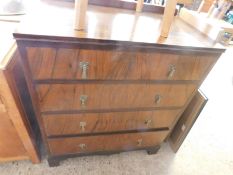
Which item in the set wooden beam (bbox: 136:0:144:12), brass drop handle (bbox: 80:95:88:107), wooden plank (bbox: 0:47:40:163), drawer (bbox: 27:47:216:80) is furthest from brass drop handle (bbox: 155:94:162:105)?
wooden plank (bbox: 0:47:40:163)

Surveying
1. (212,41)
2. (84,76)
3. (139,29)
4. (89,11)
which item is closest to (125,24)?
(139,29)

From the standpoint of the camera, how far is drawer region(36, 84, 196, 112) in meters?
0.82

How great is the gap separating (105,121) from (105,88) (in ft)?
0.86

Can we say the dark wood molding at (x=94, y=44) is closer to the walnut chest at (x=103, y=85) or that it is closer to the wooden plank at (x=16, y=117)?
the walnut chest at (x=103, y=85)

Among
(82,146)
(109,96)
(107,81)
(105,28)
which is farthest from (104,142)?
(105,28)

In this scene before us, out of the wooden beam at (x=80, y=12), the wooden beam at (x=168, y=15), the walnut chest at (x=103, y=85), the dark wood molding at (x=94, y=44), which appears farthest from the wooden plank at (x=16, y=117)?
the wooden beam at (x=168, y=15)

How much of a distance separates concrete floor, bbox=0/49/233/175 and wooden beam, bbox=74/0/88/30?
3.24 ft

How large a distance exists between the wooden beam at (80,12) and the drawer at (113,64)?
0.10 meters

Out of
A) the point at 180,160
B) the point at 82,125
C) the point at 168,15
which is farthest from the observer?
the point at 180,160

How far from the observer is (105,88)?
2.82 ft

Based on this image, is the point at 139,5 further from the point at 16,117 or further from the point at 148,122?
the point at 16,117

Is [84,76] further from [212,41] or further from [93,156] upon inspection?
[93,156]

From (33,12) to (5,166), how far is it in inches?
40.1

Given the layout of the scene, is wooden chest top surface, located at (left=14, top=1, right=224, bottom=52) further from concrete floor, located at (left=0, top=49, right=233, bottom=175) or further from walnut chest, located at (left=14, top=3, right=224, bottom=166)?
concrete floor, located at (left=0, top=49, right=233, bottom=175)
